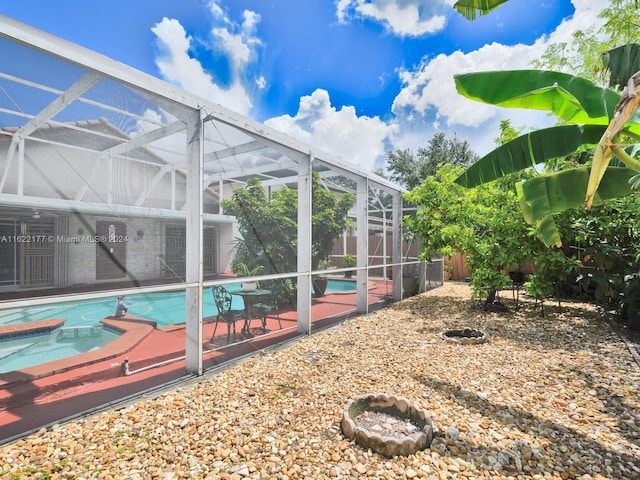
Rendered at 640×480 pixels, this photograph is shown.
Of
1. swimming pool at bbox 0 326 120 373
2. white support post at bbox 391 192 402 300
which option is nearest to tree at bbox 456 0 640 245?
white support post at bbox 391 192 402 300

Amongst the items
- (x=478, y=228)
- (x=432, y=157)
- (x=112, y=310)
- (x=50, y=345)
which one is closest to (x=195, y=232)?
(x=112, y=310)

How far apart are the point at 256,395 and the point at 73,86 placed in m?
3.12

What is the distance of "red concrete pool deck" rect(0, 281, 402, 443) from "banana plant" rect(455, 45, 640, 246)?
3626 mm

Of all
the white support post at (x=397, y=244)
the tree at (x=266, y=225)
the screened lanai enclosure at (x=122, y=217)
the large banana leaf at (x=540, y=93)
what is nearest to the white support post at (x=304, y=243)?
the screened lanai enclosure at (x=122, y=217)

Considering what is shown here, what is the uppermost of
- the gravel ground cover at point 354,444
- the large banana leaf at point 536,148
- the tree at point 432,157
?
the tree at point 432,157

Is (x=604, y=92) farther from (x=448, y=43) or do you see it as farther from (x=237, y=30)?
(x=237, y=30)

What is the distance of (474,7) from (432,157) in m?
18.7

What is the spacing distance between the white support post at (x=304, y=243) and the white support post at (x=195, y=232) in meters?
1.82

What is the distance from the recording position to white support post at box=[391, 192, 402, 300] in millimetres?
7766

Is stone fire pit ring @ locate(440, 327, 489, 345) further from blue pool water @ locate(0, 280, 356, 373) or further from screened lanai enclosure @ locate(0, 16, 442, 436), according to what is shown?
blue pool water @ locate(0, 280, 356, 373)

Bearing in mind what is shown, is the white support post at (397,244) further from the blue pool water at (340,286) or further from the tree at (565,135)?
the tree at (565,135)

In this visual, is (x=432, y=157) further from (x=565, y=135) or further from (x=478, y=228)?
(x=565, y=135)

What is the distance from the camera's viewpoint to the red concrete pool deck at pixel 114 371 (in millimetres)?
2570

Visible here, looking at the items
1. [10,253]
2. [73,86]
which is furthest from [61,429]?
[73,86]
